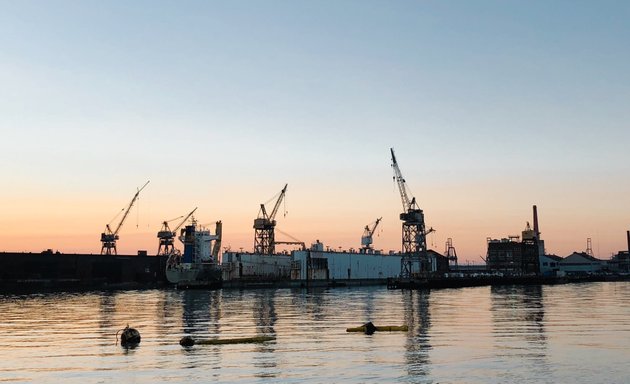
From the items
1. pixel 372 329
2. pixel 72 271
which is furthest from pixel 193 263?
pixel 372 329

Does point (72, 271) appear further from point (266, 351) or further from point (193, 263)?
point (266, 351)

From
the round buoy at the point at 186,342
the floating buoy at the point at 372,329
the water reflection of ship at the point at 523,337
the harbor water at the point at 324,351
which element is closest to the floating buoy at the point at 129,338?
the harbor water at the point at 324,351

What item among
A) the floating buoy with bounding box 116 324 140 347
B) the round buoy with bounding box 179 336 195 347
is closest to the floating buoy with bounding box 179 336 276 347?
the round buoy with bounding box 179 336 195 347

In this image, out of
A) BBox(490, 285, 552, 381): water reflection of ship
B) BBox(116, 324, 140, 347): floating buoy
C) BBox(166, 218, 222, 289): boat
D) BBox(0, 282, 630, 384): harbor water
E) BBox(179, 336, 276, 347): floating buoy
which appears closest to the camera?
BBox(0, 282, 630, 384): harbor water

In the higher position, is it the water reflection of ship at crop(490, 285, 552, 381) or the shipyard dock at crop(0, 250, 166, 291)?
the shipyard dock at crop(0, 250, 166, 291)

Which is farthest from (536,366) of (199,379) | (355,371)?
(199,379)

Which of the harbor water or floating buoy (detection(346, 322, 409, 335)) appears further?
floating buoy (detection(346, 322, 409, 335))

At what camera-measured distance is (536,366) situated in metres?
36.9

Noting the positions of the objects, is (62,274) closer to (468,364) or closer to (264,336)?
(264,336)

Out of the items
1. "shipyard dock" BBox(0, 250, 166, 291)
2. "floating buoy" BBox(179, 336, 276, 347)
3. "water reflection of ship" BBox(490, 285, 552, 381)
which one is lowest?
"water reflection of ship" BBox(490, 285, 552, 381)

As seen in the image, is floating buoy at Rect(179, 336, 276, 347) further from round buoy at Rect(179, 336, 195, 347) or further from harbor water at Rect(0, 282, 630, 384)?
harbor water at Rect(0, 282, 630, 384)

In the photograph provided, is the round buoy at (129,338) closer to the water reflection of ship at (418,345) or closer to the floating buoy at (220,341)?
the floating buoy at (220,341)

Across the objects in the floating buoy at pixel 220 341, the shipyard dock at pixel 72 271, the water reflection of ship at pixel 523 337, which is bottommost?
the water reflection of ship at pixel 523 337

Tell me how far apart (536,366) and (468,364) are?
12.5 ft
